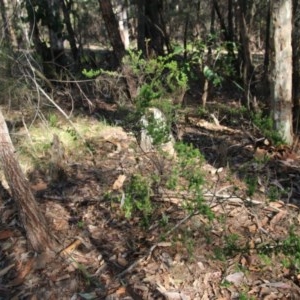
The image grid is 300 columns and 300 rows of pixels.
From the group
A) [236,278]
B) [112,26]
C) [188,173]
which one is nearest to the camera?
[236,278]

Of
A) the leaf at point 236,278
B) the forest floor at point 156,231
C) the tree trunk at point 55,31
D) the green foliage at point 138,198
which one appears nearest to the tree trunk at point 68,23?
the tree trunk at point 55,31

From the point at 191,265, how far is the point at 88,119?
377 cm

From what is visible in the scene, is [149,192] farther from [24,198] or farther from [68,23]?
[68,23]

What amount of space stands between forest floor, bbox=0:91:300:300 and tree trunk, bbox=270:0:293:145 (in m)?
0.35

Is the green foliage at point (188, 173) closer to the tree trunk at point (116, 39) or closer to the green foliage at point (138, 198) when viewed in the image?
the green foliage at point (138, 198)

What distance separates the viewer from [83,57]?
912 centimetres

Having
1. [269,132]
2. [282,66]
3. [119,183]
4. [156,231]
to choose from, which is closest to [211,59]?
[282,66]

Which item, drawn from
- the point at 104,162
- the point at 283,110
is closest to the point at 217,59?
the point at 283,110

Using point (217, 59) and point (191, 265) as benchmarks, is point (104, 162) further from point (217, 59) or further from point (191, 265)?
point (217, 59)

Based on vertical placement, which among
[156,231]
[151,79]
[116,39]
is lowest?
[156,231]

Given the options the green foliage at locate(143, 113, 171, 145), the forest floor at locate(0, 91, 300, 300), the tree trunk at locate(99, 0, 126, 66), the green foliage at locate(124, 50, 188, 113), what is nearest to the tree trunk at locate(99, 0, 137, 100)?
the tree trunk at locate(99, 0, 126, 66)

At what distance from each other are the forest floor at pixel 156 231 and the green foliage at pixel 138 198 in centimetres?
9

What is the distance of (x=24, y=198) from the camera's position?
12.4 feet

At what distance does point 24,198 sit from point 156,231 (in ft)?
4.17
